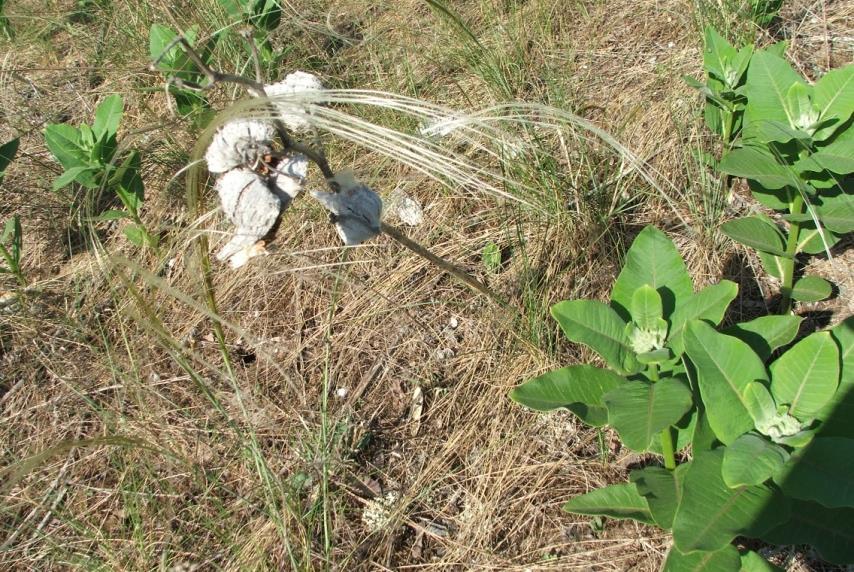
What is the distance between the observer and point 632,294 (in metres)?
1.33

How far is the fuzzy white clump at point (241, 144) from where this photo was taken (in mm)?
1009

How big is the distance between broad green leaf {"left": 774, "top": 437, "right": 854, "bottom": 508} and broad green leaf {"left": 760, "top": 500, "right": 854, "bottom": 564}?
0.23 ft

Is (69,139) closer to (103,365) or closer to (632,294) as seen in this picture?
(103,365)

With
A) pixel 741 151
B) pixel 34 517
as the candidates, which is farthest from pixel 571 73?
pixel 34 517

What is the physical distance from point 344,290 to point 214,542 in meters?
0.72

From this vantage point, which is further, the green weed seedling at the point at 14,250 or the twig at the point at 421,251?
the green weed seedling at the point at 14,250

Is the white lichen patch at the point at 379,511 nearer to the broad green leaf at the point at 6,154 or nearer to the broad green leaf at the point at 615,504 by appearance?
the broad green leaf at the point at 615,504

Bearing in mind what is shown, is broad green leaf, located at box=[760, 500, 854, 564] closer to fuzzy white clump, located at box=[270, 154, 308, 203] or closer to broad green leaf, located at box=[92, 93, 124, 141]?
fuzzy white clump, located at box=[270, 154, 308, 203]

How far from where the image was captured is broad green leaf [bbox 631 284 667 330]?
48.7 inches

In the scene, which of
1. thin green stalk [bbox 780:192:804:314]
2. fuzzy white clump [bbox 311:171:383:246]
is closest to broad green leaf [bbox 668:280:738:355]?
thin green stalk [bbox 780:192:804:314]

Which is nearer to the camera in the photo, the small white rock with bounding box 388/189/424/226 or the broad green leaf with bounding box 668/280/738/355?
the broad green leaf with bounding box 668/280/738/355

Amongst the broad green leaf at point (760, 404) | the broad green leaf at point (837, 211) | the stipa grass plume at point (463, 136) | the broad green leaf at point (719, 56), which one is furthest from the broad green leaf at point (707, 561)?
the broad green leaf at point (719, 56)

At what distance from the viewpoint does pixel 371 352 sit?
6.03 ft

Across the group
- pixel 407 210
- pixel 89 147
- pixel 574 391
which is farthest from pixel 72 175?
pixel 574 391
